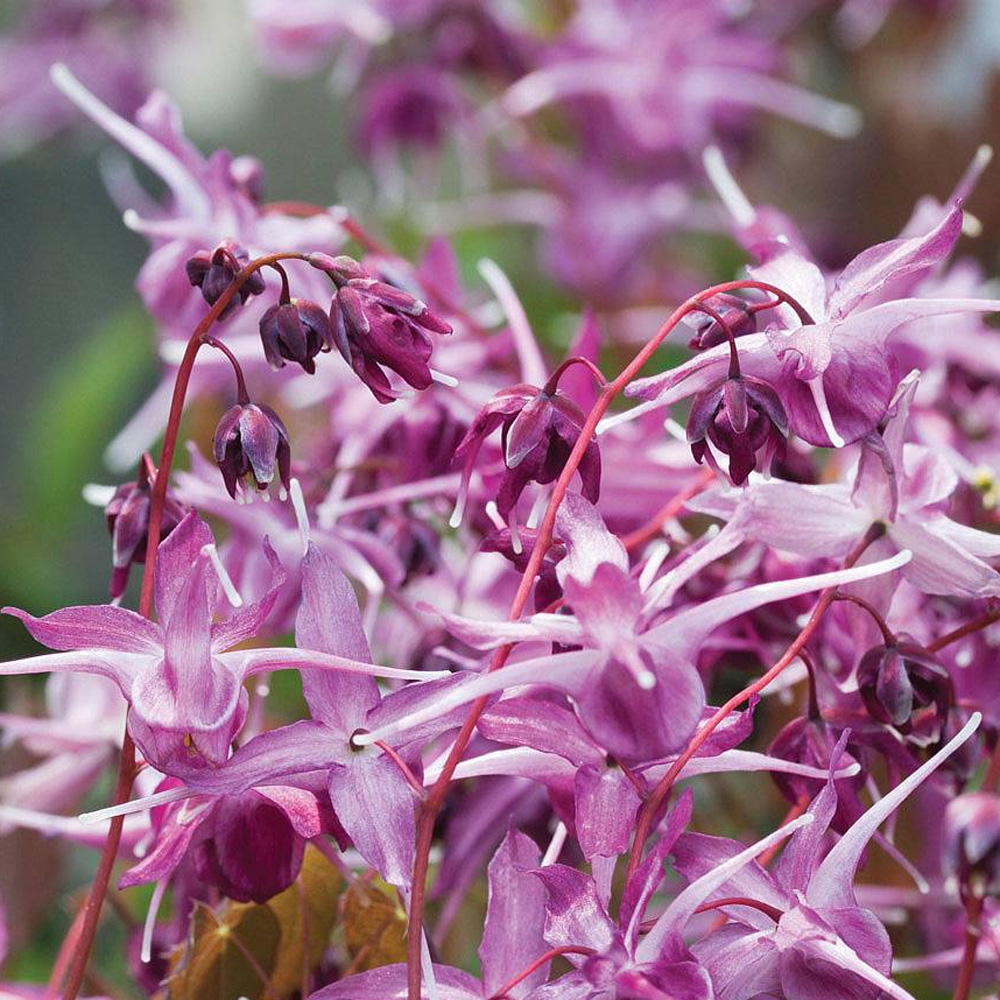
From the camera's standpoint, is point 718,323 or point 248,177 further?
point 248,177

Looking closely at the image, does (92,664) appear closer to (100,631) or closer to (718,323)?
(100,631)

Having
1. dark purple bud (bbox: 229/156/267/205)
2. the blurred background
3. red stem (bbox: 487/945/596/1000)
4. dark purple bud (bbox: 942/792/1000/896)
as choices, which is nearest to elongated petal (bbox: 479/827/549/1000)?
red stem (bbox: 487/945/596/1000)

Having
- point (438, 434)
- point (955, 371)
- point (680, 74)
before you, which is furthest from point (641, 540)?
point (680, 74)

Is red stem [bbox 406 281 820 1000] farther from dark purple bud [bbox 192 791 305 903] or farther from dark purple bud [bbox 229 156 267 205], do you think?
dark purple bud [bbox 229 156 267 205]

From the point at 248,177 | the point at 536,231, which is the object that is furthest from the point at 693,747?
the point at 536,231

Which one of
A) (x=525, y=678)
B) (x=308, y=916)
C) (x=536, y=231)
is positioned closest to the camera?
(x=525, y=678)

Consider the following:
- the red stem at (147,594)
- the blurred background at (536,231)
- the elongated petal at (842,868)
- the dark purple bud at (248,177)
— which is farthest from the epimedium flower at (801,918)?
the blurred background at (536,231)
